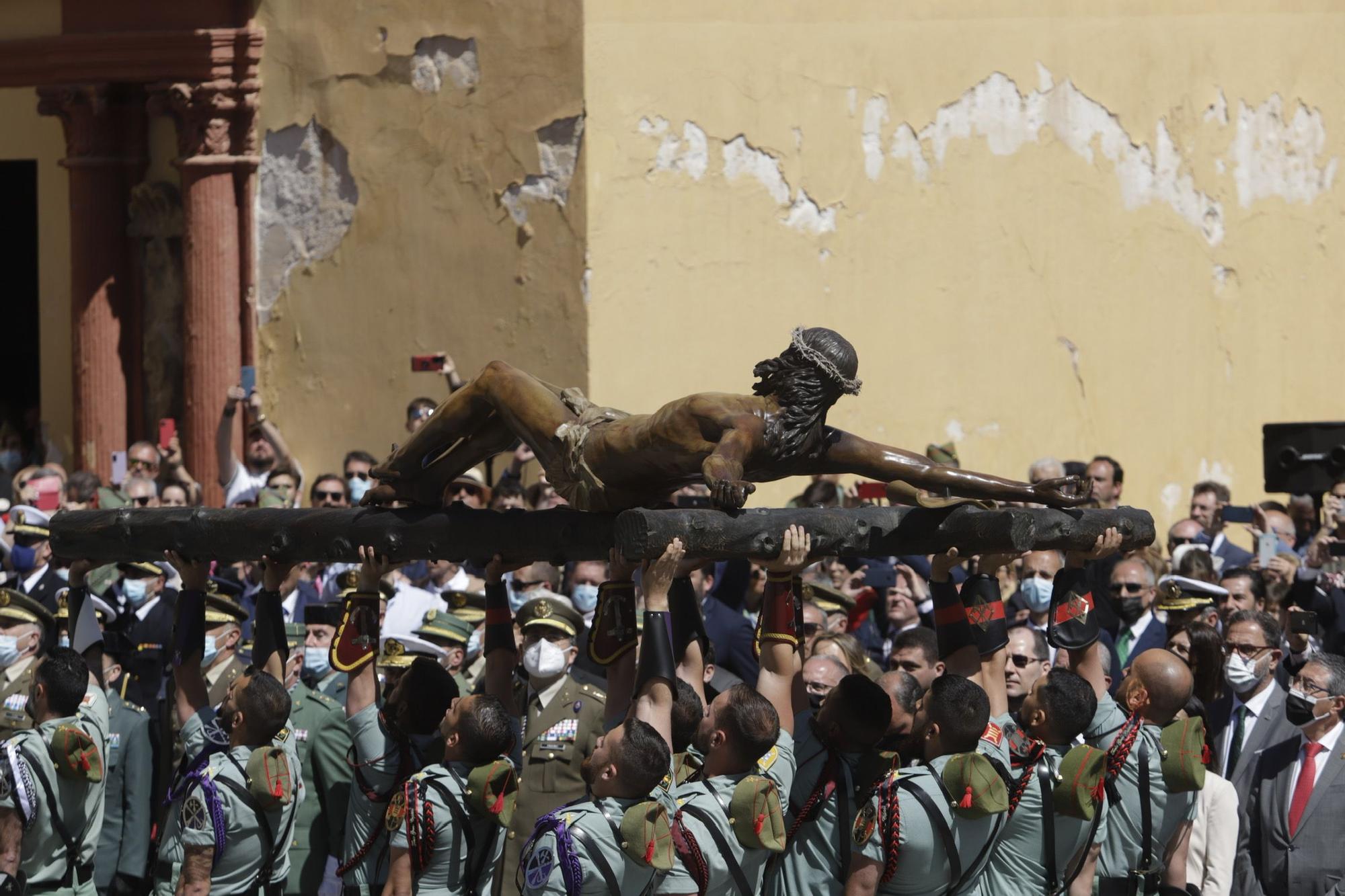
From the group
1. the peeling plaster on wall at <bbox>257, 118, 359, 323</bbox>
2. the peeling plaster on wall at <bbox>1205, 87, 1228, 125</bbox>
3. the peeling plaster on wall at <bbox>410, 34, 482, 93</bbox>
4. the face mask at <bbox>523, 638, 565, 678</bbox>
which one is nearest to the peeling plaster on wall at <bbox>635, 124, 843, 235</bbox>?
the peeling plaster on wall at <bbox>410, 34, 482, 93</bbox>

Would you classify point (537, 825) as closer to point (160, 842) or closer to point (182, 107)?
point (160, 842)

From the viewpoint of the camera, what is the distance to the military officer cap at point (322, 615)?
9367 mm

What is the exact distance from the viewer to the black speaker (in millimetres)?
10344

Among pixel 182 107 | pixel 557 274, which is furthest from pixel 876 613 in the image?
pixel 182 107

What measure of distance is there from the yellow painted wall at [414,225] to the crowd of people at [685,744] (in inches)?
143

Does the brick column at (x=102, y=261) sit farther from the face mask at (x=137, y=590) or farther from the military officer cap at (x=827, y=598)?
the military officer cap at (x=827, y=598)

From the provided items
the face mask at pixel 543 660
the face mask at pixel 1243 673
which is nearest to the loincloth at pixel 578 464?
the face mask at pixel 543 660

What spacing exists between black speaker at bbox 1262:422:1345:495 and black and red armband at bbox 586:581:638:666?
490cm

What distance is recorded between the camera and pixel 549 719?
8.21 meters

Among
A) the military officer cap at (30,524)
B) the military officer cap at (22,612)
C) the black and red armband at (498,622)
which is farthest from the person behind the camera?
the military officer cap at (30,524)

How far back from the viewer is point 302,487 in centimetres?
1388

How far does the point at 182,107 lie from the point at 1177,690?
9.21 m

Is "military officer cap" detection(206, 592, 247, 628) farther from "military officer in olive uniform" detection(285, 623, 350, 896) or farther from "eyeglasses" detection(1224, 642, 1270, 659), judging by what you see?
"eyeglasses" detection(1224, 642, 1270, 659)

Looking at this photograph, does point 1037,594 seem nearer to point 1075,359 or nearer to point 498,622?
point 498,622
